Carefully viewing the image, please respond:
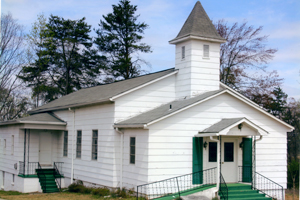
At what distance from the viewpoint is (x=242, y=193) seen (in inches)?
644

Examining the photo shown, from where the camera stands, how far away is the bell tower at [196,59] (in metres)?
18.6

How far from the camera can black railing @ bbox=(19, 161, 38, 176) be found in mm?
22219

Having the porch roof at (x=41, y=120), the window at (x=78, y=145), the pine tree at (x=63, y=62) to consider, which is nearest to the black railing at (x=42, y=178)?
the window at (x=78, y=145)

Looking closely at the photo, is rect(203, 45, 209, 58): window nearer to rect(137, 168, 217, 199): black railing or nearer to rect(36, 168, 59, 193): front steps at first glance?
rect(137, 168, 217, 199): black railing

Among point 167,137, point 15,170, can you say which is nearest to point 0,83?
point 15,170

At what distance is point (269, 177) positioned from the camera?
59.4ft

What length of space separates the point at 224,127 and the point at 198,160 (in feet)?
6.37

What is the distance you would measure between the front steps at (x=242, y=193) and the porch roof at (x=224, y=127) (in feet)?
8.07

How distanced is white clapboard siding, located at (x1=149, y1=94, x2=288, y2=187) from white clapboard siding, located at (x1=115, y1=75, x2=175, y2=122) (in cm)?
242

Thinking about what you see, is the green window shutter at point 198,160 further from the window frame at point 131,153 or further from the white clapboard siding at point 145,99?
the white clapboard siding at point 145,99

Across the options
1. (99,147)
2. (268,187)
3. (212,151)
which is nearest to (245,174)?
(268,187)

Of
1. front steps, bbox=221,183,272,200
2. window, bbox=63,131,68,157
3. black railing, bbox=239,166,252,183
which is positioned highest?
window, bbox=63,131,68,157

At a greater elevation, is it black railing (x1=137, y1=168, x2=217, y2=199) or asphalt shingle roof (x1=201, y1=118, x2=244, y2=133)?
asphalt shingle roof (x1=201, y1=118, x2=244, y2=133)

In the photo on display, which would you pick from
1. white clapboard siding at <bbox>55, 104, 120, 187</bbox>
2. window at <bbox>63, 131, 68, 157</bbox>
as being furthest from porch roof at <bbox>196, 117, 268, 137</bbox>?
window at <bbox>63, 131, 68, 157</bbox>
